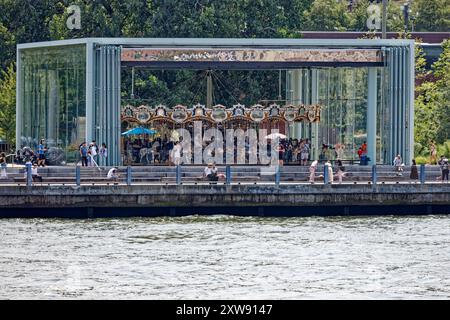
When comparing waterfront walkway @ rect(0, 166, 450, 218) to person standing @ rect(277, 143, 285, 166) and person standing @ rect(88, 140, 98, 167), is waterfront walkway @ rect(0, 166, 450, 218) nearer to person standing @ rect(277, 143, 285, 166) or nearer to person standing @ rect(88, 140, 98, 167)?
person standing @ rect(88, 140, 98, 167)

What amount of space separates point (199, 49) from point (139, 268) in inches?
949

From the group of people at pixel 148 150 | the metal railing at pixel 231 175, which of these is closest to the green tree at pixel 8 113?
the group of people at pixel 148 150

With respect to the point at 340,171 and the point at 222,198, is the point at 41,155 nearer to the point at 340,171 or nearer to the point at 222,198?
the point at 222,198

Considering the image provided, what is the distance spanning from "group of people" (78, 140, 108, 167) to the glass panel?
2473mm

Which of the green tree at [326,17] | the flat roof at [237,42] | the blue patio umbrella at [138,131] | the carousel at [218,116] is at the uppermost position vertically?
the green tree at [326,17]

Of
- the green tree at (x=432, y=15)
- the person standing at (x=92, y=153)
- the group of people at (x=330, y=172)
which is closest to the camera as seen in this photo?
the group of people at (x=330, y=172)

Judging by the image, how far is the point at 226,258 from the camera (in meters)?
50.7

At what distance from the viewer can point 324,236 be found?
56.6m

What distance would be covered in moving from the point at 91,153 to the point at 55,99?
259 inches

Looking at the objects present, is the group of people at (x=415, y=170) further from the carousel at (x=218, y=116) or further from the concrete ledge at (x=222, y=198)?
the carousel at (x=218, y=116)

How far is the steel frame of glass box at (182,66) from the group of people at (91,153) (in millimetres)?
759

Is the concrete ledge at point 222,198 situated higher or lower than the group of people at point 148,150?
lower

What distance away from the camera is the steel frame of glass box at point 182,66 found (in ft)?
232

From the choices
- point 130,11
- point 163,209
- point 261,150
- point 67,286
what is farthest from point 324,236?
point 130,11
